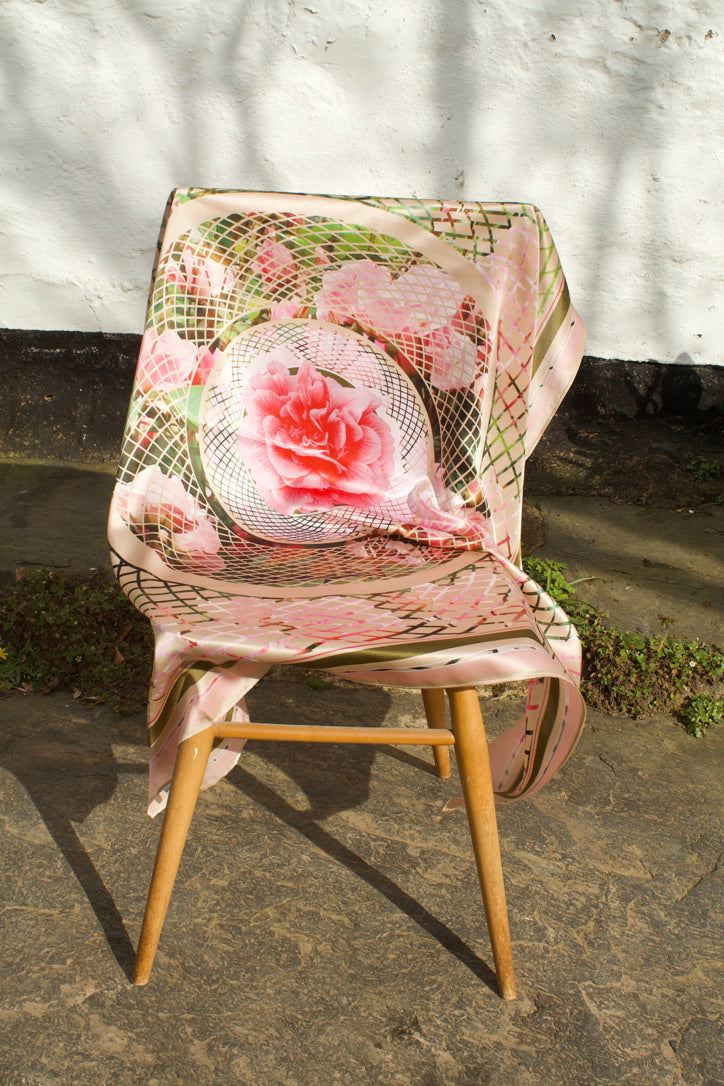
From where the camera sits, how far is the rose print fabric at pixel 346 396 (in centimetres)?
142

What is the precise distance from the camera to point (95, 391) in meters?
3.04

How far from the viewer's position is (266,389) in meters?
1.56

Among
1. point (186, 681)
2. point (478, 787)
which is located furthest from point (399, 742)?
point (186, 681)

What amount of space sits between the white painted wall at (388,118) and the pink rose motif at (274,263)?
137cm

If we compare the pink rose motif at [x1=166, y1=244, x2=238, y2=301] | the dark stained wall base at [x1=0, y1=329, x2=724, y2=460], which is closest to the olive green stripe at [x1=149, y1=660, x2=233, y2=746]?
the pink rose motif at [x1=166, y1=244, x2=238, y2=301]

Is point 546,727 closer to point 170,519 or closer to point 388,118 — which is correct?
point 170,519

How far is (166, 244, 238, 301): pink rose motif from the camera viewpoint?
1489mm

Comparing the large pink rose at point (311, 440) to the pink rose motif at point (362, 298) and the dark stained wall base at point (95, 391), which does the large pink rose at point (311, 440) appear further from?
the dark stained wall base at point (95, 391)

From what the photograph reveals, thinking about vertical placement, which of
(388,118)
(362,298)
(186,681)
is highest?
(388,118)

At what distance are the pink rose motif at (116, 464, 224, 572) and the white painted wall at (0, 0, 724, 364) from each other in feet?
5.53

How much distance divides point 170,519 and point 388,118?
72.0 inches

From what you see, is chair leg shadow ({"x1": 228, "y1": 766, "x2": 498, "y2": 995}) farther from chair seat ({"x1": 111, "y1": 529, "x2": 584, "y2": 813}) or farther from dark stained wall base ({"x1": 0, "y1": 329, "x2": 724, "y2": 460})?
dark stained wall base ({"x1": 0, "y1": 329, "x2": 724, "y2": 460})

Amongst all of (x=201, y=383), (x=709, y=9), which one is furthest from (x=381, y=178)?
(x=201, y=383)

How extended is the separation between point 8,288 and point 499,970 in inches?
107
